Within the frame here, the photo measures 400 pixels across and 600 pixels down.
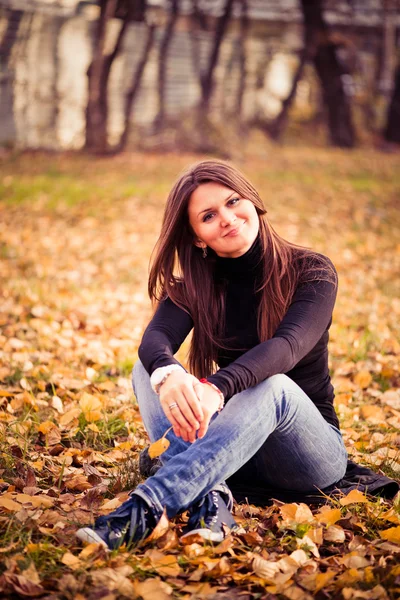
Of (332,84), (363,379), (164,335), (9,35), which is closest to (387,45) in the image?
(332,84)

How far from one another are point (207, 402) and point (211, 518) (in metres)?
0.39

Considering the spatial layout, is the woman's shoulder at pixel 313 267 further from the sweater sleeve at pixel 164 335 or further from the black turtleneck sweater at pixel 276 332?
the sweater sleeve at pixel 164 335

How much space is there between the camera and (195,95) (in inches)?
790

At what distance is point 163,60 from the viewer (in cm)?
1792

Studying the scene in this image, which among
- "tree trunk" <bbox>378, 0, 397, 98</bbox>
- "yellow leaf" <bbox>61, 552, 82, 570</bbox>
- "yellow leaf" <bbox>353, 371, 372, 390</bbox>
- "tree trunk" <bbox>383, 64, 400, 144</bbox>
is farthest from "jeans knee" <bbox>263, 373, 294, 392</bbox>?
"tree trunk" <bbox>378, 0, 397, 98</bbox>

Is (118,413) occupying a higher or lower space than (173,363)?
lower

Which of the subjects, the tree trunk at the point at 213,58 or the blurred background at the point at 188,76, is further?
the tree trunk at the point at 213,58

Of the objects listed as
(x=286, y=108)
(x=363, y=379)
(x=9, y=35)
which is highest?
(x=9, y=35)

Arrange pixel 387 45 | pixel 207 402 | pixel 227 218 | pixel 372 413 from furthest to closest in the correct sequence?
1. pixel 387 45
2. pixel 372 413
3. pixel 227 218
4. pixel 207 402

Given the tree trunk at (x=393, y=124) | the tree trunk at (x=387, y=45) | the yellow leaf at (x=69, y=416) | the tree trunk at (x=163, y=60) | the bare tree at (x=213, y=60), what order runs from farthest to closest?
1. the tree trunk at (x=387, y=45)
2. the tree trunk at (x=393, y=124)
3. the bare tree at (x=213, y=60)
4. the tree trunk at (x=163, y=60)
5. the yellow leaf at (x=69, y=416)

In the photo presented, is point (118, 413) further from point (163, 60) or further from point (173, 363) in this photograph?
point (163, 60)

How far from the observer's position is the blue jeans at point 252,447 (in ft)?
7.80

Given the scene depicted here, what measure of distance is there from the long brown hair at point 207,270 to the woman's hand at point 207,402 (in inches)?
19.7

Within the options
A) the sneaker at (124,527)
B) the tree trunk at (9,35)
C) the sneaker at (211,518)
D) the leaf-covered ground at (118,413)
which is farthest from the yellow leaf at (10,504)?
the tree trunk at (9,35)
